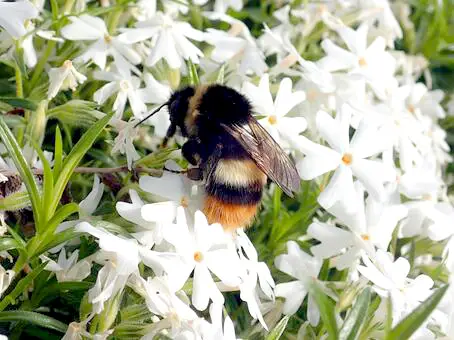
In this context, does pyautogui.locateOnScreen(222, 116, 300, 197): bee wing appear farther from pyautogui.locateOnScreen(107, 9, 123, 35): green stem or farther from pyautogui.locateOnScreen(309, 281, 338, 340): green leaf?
pyautogui.locateOnScreen(107, 9, 123, 35): green stem

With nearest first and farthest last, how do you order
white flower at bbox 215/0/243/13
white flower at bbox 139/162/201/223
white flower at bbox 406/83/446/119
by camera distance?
white flower at bbox 139/162/201/223 < white flower at bbox 215/0/243/13 < white flower at bbox 406/83/446/119

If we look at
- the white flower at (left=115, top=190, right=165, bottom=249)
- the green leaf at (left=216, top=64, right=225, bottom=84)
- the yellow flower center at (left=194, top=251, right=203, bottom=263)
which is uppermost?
the green leaf at (left=216, top=64, right=225, bottom=84)

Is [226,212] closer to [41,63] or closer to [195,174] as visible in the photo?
[195,174]

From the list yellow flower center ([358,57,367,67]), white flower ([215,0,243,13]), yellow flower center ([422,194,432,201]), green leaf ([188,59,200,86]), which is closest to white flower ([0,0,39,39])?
green leaf ([188,59,200,86])

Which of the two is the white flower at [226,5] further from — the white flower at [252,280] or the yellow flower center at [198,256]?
the yellow flower center at [198,256]

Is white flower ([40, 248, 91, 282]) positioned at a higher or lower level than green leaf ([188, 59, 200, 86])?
lower

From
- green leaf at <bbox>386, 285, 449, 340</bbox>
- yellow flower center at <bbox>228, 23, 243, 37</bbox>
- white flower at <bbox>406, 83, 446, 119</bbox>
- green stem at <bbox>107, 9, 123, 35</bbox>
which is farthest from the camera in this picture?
white flower at <bbox>406, 83, 446, 119</bbox>

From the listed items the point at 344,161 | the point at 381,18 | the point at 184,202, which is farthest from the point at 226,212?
the point at 381,18

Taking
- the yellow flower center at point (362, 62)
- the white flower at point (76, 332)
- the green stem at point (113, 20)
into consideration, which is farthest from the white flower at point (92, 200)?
the yellow flower center at point (362, 62)
